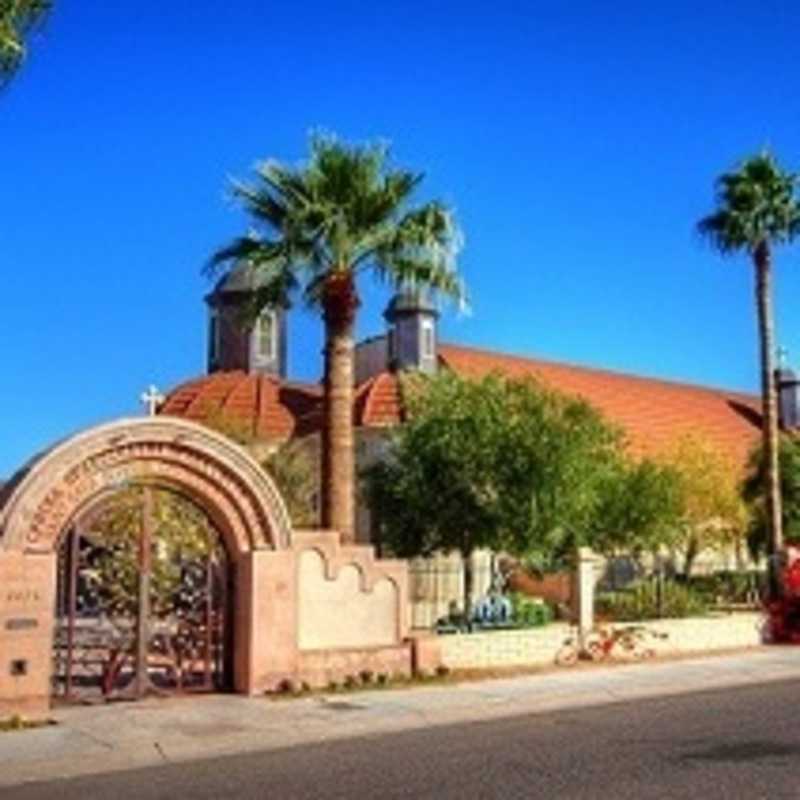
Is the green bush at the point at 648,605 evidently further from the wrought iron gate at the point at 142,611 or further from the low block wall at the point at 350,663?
the wrought iron gate at the point at 142,611

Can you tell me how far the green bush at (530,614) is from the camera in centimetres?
2382

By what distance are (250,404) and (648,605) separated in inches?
878

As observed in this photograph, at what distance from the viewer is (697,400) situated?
195 feet

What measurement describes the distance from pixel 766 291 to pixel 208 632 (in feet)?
58.8

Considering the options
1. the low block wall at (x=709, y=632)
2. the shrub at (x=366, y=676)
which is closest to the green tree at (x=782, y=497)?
the low block wall at (x=709, y=632)

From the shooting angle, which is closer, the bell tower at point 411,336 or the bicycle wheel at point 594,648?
the bicycle wheel at point 594,648

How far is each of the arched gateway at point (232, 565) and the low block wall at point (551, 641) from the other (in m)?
1.47

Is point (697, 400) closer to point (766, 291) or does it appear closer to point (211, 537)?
point (766, 291)

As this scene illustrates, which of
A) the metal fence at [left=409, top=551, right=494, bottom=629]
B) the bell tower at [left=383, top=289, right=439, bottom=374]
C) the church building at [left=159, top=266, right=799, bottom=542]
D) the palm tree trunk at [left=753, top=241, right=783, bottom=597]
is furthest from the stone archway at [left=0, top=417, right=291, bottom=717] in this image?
the bell tower at [left=383, top=289, right=439, bottom=374]

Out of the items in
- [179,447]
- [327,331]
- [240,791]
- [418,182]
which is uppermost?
[418,182]

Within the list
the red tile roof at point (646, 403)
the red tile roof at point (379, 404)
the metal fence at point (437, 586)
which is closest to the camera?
the metal fence at point (437, 586)

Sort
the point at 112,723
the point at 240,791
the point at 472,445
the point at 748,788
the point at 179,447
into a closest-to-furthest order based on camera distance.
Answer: the point at 748,788 < the point at 240,791 < the point at 112,723 < the point at 179,447 < the point at 472,445

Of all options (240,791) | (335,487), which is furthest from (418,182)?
(240,791)

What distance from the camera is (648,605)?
87.4ft
